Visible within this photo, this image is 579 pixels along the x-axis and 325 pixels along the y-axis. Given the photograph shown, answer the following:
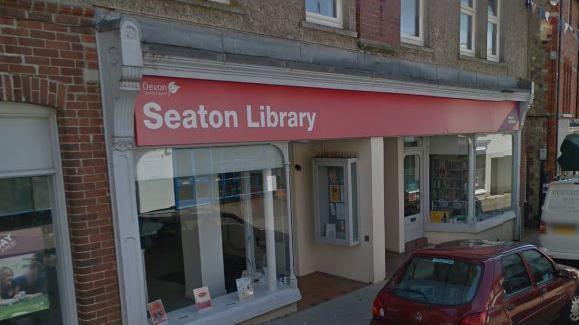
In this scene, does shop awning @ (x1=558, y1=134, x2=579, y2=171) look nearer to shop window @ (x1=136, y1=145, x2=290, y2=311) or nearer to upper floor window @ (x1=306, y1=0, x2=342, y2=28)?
upper floor window @ (x1=306, y1=0, x2=342, y2=28)

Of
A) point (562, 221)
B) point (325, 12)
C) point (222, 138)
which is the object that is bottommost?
point (562, 221)

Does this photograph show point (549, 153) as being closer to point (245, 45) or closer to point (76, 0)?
point (245, 45)

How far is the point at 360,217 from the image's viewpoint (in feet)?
24.7

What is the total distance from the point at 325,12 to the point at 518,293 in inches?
191

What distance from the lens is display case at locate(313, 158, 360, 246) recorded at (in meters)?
7.52

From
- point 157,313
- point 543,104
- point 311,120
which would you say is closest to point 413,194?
point 311,120

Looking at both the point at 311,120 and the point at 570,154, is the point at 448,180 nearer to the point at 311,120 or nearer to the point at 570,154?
the point at 570,154

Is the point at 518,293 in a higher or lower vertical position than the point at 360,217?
lower

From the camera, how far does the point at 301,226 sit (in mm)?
8102

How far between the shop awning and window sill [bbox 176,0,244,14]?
10574mm

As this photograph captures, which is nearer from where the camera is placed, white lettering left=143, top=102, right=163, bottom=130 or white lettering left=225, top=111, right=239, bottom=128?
white lettering left=143, top=102, right=163, bottom=130

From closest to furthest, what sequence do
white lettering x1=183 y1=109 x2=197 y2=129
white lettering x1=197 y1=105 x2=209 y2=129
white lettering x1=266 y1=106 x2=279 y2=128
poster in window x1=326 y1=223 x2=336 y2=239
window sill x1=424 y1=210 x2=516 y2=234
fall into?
white lettering x1=183 y1=109 x2=197 y2=129
white lettering x1=197 y1=105 x2=209 y2=129
white lettering x1=266 y1=106 x2=279 y2=128
poster in window x1=326 y1=223 x2=336 y2=239
window sill x1=424 y1=210 x2=516 y2=234

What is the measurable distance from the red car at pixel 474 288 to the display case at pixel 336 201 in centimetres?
267

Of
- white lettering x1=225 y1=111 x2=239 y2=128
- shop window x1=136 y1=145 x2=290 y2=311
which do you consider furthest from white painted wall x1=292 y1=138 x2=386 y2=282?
white lettering x1=225 y1=111 x2=239 y2=128
